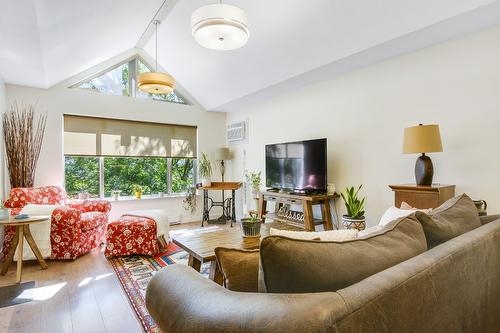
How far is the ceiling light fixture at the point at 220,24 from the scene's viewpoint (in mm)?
2055

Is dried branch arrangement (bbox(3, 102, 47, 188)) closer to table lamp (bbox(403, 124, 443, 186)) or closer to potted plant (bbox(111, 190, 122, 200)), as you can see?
potted plant (bbox(111, 190, 122, 200))

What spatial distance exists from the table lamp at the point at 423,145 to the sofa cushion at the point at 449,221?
0.95m

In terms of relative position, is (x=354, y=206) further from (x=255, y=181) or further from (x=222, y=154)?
(x=222, y=154)

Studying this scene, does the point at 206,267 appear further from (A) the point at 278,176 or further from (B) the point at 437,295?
(B) the point at 437,295

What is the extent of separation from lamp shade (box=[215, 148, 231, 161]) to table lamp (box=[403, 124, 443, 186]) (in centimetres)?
356

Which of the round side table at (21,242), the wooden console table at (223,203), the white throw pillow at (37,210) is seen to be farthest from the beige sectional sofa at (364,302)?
the wooden console table at (223,203)

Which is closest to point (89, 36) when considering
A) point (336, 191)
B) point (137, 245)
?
point (137, 245)

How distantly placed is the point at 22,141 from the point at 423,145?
5.00 metres

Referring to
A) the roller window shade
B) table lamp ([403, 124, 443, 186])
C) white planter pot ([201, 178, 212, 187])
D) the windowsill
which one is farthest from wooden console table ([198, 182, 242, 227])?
table lamp ([403, 124, 443, 186])

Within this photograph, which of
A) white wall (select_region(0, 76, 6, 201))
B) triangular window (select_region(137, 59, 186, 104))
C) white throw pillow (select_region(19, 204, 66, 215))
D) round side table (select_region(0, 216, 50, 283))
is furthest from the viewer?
triangular window (select_region(137, 59, 186, 104))

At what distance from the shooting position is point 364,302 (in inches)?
26.7

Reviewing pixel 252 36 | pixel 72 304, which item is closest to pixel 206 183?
pixel 252 36

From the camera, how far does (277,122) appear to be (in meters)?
4.84

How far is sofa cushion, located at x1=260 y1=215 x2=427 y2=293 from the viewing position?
780 mm
